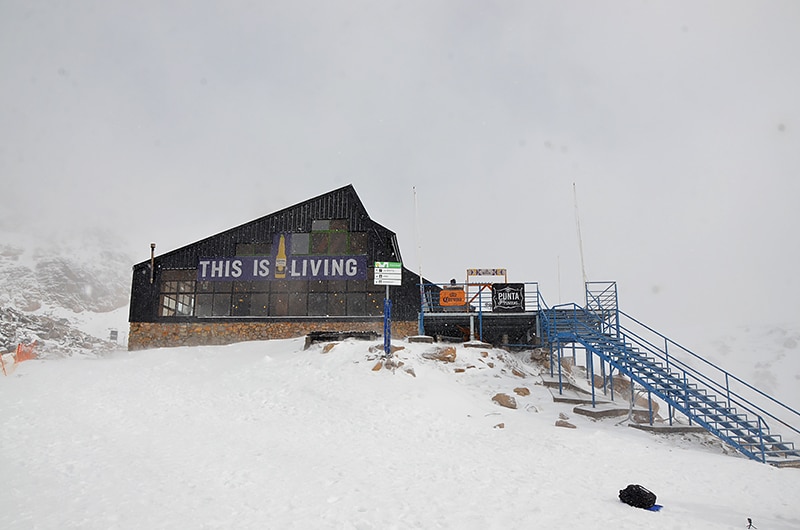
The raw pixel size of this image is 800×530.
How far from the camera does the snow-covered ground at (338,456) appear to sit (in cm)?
721

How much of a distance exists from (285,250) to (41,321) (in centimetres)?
2893

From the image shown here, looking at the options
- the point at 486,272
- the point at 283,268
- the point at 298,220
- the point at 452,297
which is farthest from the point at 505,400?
the point at 298,220

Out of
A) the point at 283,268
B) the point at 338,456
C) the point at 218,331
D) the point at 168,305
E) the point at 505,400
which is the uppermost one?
the point at 283,268

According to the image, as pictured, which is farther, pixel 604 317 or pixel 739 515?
pixel 604 317

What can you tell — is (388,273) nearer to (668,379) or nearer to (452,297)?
(452,297)

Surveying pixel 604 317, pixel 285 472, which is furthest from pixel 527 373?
pixel 285 472

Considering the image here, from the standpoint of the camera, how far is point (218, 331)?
2652 cm

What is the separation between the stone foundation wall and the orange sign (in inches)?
161

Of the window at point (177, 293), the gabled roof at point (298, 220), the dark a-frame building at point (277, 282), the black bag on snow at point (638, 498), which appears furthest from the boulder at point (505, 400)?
the window at point (177, 293)

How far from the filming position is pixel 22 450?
9477mm

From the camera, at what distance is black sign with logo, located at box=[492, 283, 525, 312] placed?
22.8m

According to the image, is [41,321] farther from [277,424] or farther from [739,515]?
[739,515]

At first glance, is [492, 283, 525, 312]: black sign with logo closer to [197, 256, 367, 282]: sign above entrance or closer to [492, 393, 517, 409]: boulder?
[197, 256, 367, 282]: sign above entrance

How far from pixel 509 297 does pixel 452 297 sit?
2.60 meters
